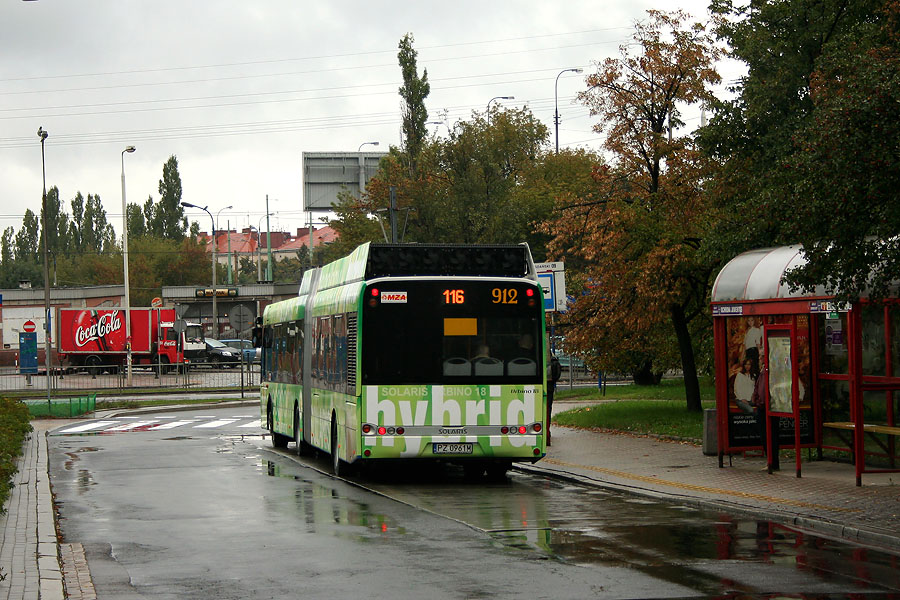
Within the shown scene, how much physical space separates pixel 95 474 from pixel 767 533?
38.0ft

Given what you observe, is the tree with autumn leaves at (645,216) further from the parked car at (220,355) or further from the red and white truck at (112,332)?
the parked car at (220,355)

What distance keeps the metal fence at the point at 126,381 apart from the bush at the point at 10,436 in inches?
803

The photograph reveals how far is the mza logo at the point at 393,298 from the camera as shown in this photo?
56.3 ft

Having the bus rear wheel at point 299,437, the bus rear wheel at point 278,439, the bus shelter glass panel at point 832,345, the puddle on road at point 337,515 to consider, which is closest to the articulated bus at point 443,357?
the puddle on road at point 337,515

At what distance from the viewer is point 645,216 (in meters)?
25.0

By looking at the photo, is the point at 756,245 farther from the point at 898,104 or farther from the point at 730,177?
the point at 898,104

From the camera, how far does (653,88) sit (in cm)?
2658

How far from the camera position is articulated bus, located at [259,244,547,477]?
1688 centimetres

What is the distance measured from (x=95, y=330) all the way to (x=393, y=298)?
53.0 meters

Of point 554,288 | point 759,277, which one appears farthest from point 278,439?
point 759,277

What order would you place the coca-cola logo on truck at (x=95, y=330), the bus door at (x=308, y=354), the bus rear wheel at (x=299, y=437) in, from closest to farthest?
the bus door at (x=308, y=354), the bus rear wheel at (x=299, y=437), the coca-cola logo on truck at (x=95, y=330)

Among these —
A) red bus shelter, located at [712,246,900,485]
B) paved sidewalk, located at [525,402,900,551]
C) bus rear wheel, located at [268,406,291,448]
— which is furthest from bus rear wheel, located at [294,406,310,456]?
red bus shelter, located at [712,246,900,485]

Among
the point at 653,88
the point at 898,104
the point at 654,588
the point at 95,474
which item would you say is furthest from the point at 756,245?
the point at 654,588

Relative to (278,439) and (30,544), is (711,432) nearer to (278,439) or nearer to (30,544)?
(278,439)
